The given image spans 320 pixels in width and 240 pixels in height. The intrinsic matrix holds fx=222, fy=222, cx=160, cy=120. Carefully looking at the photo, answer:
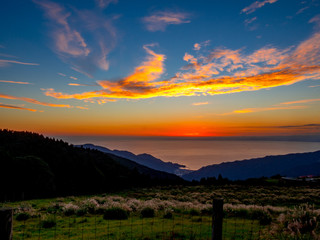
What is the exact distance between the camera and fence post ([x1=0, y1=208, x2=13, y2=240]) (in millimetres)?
3467

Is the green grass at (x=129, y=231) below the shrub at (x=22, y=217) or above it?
above

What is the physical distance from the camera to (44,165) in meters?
53.6

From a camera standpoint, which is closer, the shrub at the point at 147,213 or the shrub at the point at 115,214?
the shrub at the point at 115,214

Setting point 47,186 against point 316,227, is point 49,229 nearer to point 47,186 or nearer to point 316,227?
point 316,227

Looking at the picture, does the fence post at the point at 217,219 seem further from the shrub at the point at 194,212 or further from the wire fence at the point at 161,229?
the shrub at the point at 194,212

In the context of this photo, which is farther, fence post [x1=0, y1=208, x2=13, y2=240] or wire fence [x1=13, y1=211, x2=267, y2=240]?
wire fence [x1=13, y1=211, x2=267, y2=240]

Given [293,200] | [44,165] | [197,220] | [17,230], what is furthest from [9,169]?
[293,200]

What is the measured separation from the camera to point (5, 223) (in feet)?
11.5

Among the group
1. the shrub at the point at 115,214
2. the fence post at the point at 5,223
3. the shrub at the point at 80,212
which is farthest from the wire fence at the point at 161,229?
the fence post at the point at 5,223

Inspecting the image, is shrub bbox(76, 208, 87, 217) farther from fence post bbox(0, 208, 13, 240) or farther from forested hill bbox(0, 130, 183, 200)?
forested hill bbox(0, 130, 183, 200)

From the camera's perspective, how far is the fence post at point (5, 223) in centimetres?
347

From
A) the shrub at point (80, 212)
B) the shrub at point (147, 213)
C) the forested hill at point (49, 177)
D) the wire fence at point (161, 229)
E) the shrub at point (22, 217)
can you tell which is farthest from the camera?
the forested hill at point (49, 177)

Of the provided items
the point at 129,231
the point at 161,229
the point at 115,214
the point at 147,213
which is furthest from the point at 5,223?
the point at 147,213

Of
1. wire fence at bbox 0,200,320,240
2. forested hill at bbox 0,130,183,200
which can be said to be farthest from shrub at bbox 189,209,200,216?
forested hill at bbox 0,130,183,200
